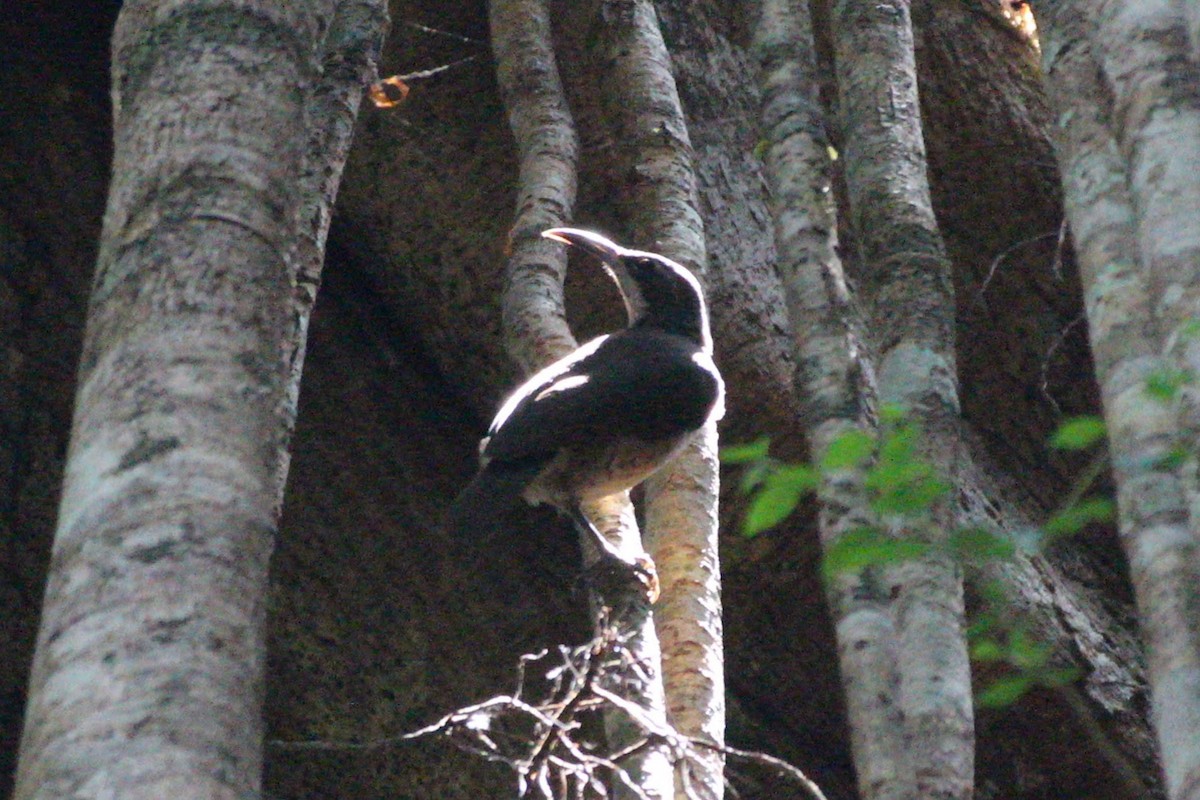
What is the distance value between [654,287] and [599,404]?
2.61 ft

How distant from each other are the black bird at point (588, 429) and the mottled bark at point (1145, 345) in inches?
74.5

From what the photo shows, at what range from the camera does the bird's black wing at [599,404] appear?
197 inches

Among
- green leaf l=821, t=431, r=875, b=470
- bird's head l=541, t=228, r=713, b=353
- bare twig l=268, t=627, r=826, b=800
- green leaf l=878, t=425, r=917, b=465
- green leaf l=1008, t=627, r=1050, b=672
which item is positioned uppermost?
bird's head l=541, t=228, r=713, b=353

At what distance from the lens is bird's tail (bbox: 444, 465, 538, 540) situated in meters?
4.82

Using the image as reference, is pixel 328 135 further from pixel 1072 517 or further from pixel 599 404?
pixel 1072 517

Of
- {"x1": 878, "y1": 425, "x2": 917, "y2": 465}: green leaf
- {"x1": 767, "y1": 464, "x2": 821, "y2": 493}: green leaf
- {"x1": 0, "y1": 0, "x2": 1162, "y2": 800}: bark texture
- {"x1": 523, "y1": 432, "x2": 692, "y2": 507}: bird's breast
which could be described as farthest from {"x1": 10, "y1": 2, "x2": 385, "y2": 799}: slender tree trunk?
{"x1": 0, "y1": 0, "x2": 1162, "y2": 800}: bark texture

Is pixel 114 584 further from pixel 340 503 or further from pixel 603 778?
pixel 340 503

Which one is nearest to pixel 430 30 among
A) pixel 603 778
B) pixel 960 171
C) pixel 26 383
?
pixel 26 383

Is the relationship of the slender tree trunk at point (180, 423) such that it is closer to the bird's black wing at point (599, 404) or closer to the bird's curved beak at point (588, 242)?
the bird's black wing at point (599, 404)

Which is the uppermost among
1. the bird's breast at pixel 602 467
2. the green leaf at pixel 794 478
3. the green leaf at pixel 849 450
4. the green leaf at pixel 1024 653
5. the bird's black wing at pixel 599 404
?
the bird's black wing at pixel 599 404

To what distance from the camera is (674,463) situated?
16.8ft

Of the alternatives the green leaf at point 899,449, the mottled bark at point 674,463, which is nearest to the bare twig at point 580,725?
the mottled bark at point 674,463

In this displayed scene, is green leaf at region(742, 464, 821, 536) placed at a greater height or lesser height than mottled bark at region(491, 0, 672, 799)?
lesser

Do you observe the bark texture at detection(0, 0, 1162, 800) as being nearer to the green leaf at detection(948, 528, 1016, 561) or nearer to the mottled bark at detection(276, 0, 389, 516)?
the mottled bark at detection(276, 0, 389, 516)
